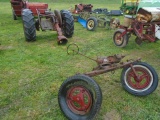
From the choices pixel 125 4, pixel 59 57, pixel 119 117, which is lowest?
pixel 119 117

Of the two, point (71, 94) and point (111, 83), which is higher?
point (71, 94)

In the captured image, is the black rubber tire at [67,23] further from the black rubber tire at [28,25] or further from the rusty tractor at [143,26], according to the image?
the rusty tractor at [143,26]

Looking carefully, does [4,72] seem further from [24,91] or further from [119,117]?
[119,117]

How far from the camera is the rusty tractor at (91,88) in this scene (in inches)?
120

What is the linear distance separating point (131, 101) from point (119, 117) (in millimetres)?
587

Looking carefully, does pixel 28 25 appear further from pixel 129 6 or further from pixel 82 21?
pixel 129 6

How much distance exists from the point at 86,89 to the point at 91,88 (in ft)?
0.35

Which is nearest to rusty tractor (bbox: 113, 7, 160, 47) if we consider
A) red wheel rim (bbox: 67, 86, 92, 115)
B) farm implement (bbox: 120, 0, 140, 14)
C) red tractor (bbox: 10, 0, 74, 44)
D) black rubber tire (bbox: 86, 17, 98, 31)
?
red tractor (bbox: 10, 0, 74, 44)

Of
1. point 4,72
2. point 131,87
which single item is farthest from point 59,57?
point 131,87

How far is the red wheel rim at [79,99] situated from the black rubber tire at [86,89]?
0.04 m

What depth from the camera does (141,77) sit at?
3.92 meters

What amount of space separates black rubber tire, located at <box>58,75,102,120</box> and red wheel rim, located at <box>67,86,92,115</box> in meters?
0.04

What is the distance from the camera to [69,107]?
132 inches

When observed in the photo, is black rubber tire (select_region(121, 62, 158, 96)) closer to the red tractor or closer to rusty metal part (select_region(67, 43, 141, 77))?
rusty metal part (select_region(67, 43, 141, 77))
